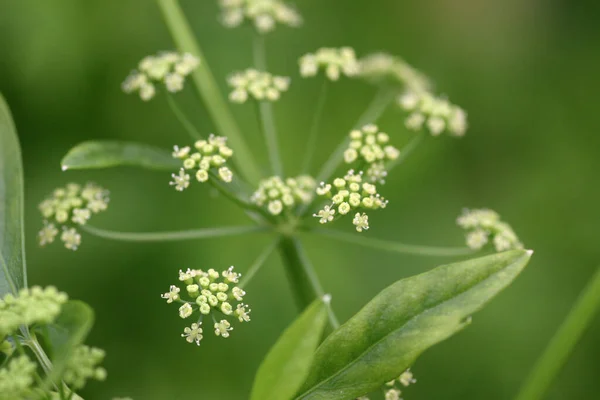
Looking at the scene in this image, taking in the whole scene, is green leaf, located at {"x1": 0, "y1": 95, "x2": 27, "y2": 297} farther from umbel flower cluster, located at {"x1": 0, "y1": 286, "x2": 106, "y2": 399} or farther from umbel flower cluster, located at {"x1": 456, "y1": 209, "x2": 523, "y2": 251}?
umbel flower cluster, located at {"x1": 456, "y1": 209, "x2": 523, "y2": 251}

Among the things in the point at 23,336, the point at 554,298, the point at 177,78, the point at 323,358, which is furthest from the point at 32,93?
the point at 554,298

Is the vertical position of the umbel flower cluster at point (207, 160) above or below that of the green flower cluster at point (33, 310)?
above

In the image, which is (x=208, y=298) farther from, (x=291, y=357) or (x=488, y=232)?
(x=488, y=232)

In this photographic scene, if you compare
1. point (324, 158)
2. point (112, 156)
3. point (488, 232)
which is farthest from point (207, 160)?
point (324, 158)

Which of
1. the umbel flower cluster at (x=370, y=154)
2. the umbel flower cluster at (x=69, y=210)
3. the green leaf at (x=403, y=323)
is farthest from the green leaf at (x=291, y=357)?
the umbel flower cluster at (x=69, y=210)

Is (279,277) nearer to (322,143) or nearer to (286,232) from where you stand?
(322,143)

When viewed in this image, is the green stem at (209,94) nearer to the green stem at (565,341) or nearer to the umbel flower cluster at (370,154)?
the umbel flower cluster at (370,154)

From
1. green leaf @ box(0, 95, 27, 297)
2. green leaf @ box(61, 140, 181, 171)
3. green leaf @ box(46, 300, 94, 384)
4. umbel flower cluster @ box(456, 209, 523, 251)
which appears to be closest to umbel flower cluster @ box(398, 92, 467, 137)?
umbel flower cluster @ box(456, 209, 523, 251)
